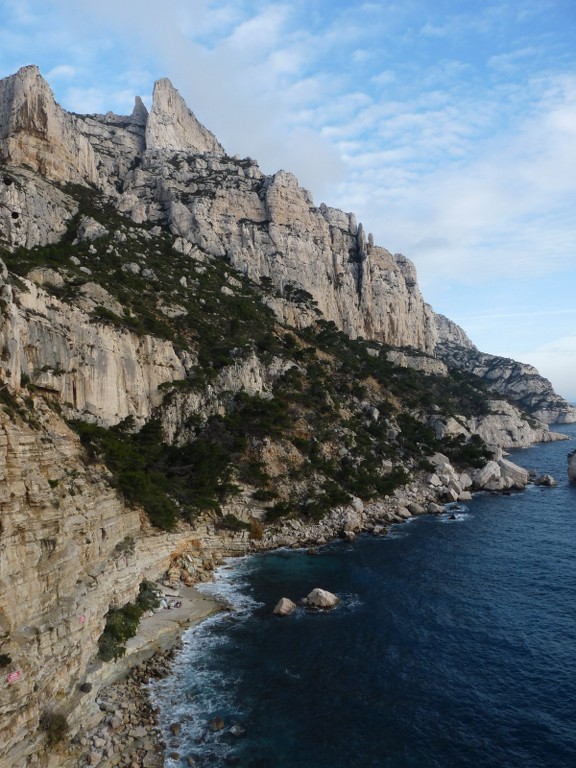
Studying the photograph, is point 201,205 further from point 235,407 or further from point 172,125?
point 235,407

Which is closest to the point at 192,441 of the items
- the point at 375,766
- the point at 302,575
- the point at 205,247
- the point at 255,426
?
the point at 255,426

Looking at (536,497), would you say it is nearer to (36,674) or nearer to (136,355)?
(136,355)

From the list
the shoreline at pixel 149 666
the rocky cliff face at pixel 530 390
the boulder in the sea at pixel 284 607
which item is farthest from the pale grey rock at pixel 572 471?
the rocky cliff face at pixel 530 390

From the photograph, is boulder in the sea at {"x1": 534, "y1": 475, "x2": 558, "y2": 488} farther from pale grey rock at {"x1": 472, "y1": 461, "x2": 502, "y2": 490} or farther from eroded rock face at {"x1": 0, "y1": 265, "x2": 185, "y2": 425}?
eroded rock face at {"x1": 0, "y1": 265, "x2": 185, "y2": 425}

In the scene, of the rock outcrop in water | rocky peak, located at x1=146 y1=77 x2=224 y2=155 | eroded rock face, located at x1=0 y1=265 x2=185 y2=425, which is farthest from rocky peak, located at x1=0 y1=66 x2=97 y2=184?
eroded rock face, located at x1=0 y1=265 x2=185 y2=425

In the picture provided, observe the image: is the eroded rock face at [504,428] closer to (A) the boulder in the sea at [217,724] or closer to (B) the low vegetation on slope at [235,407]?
(B) the low vegetation on slope at [235,407]

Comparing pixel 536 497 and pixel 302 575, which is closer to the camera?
pixel 302 575
